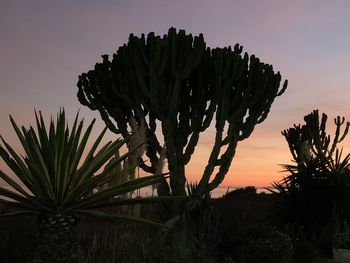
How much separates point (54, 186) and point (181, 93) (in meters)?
8.17

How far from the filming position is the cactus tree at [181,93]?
42.0 feet

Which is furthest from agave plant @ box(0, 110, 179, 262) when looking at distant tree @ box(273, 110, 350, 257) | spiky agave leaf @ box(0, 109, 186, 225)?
distant tree @ box(273, 110, 350, 257)

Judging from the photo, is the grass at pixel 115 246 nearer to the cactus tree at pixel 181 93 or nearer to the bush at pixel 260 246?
the bush at pixel 260 246

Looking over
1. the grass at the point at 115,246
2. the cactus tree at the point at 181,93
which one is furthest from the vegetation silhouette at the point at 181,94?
the grass at the point at 115,246

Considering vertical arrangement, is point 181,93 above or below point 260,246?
above

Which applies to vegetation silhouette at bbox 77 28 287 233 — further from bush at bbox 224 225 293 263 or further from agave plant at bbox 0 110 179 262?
agave plant at bbox 0 110 179 262

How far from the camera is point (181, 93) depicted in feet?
45.1

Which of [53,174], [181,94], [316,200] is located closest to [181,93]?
[181,94]

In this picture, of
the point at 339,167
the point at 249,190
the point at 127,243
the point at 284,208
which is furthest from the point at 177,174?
the point at 249,190

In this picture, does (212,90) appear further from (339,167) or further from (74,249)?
(74,249)

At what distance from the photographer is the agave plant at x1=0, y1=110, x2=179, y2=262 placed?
228 inches

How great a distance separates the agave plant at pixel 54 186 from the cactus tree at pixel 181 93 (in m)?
6.08

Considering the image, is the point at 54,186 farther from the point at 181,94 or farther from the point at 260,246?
the point at 181,94

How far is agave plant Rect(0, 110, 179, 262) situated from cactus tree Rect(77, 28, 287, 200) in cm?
608
